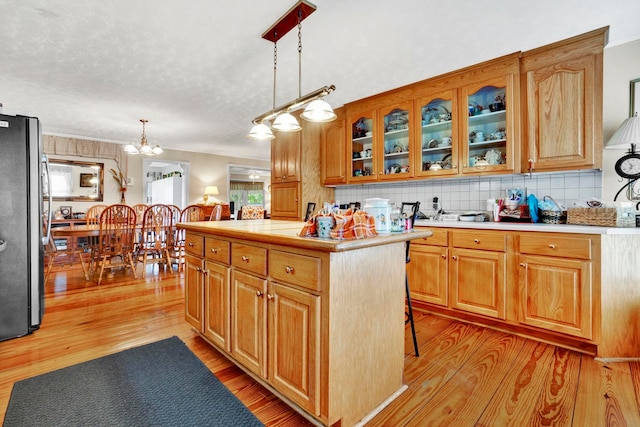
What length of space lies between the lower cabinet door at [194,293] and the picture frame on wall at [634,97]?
346 cm

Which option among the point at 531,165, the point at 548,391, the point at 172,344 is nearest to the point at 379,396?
the point at 548,391

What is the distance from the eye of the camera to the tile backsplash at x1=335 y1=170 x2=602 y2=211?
8.50 ft

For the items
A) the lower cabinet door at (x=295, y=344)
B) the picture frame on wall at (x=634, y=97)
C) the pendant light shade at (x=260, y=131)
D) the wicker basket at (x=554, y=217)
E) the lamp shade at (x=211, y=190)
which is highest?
the picture frame on wall at (x=634, y=97)

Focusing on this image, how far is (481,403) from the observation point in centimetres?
158

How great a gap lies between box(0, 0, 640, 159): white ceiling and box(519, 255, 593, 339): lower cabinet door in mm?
1696

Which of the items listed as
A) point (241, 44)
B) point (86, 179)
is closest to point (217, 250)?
point (241, 44)

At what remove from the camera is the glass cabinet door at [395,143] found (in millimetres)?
3341

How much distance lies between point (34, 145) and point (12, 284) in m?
1.08

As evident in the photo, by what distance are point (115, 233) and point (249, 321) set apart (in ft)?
10.7

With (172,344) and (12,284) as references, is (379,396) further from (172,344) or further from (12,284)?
(12,284)

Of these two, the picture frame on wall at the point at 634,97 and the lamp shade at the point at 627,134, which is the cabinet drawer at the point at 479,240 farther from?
the picture frame on wall at the point at 634,97

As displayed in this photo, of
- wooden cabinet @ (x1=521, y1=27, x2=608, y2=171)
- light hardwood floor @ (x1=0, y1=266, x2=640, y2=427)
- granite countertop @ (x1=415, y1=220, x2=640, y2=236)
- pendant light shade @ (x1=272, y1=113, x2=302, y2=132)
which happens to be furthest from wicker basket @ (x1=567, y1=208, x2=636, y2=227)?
pendant light shade @ (x1=272, y1=113, x2=302, y2=132)

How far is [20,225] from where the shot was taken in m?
2.36

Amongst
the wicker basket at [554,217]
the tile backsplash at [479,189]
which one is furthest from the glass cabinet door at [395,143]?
the wicker basket at [554,217]
